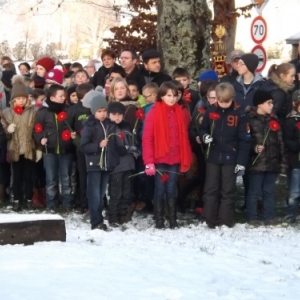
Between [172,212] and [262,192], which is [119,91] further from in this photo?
[262,192]

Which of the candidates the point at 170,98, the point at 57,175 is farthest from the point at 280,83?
the point at 57,175

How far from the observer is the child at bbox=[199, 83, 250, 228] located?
9.84m

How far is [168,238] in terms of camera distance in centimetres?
915

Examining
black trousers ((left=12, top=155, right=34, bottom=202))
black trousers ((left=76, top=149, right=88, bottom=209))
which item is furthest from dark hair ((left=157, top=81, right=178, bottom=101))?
black trousers ((left=12, top=155, right=34, bottom=202))

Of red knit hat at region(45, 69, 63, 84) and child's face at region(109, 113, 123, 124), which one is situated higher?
red knit hat at region(45, 69, 63, 84)

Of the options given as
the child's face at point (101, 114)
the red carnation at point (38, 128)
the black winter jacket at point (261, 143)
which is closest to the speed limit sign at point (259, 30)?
the black winter jacket at point (261, 143)

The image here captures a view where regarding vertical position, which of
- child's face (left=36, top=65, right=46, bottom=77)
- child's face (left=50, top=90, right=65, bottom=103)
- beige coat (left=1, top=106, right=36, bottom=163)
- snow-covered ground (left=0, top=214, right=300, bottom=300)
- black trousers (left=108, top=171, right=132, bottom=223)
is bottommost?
snow-covered ground (left=0, top=214, right=300, bottom=300)

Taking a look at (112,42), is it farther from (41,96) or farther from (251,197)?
(251,197)

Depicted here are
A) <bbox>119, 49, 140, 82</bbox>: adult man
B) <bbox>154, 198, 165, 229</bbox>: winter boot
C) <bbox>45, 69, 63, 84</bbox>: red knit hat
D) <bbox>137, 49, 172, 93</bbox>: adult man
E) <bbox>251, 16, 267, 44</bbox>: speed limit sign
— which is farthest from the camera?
<bbox>251, 16, 267, 44</bbox>: speed limit sign

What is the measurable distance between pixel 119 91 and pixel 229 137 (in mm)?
1578

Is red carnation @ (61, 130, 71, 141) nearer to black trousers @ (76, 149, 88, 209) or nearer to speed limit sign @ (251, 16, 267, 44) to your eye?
black trousers @ (76, 149, 88, 209)

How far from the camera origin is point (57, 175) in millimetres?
11461

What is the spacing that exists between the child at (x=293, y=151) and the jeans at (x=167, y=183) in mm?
1504

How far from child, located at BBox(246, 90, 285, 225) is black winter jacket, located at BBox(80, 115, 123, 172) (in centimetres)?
173
